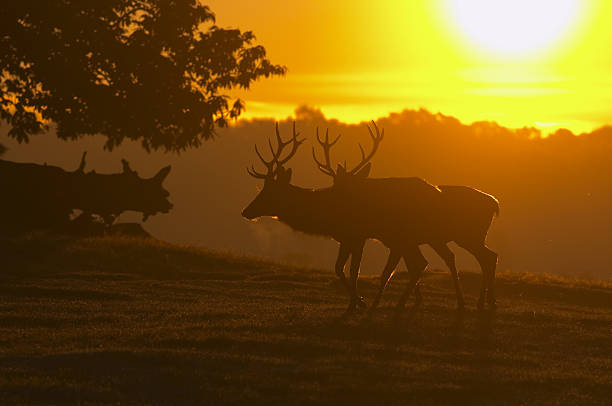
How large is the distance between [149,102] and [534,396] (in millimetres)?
20819

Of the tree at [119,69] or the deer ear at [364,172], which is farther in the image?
the tree at [119,69]

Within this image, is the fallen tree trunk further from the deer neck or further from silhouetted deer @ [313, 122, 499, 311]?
silhouetted deer @ [313, 122, 499, 311]

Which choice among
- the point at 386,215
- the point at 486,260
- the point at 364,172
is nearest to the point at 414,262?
the point at 386,215

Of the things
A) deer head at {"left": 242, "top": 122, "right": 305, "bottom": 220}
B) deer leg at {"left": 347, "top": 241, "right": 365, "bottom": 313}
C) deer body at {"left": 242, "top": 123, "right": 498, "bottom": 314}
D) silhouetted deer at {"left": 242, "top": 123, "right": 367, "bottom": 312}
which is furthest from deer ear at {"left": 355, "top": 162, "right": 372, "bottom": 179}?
deer leg at {"left": 347, "top": 241, "right": 365, "bottom": 313}

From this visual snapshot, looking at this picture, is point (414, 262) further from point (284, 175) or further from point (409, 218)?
point (284, 175)

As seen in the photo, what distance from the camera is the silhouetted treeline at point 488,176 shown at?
419 feet

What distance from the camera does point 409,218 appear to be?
758 inches

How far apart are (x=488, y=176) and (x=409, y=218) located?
4430 inches

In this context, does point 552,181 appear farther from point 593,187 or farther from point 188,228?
point 188,228

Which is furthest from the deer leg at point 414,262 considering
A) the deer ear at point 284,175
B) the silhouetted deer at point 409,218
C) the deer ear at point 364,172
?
the deer ear at point 284,175

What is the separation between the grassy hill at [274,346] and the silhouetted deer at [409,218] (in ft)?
2.78

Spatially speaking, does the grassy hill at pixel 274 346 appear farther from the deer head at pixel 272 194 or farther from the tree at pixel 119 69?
the tree at pixel 119 69

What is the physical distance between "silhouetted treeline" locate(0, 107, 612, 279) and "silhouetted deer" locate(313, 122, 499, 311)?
3263 inches

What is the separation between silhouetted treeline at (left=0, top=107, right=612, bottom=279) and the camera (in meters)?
128
